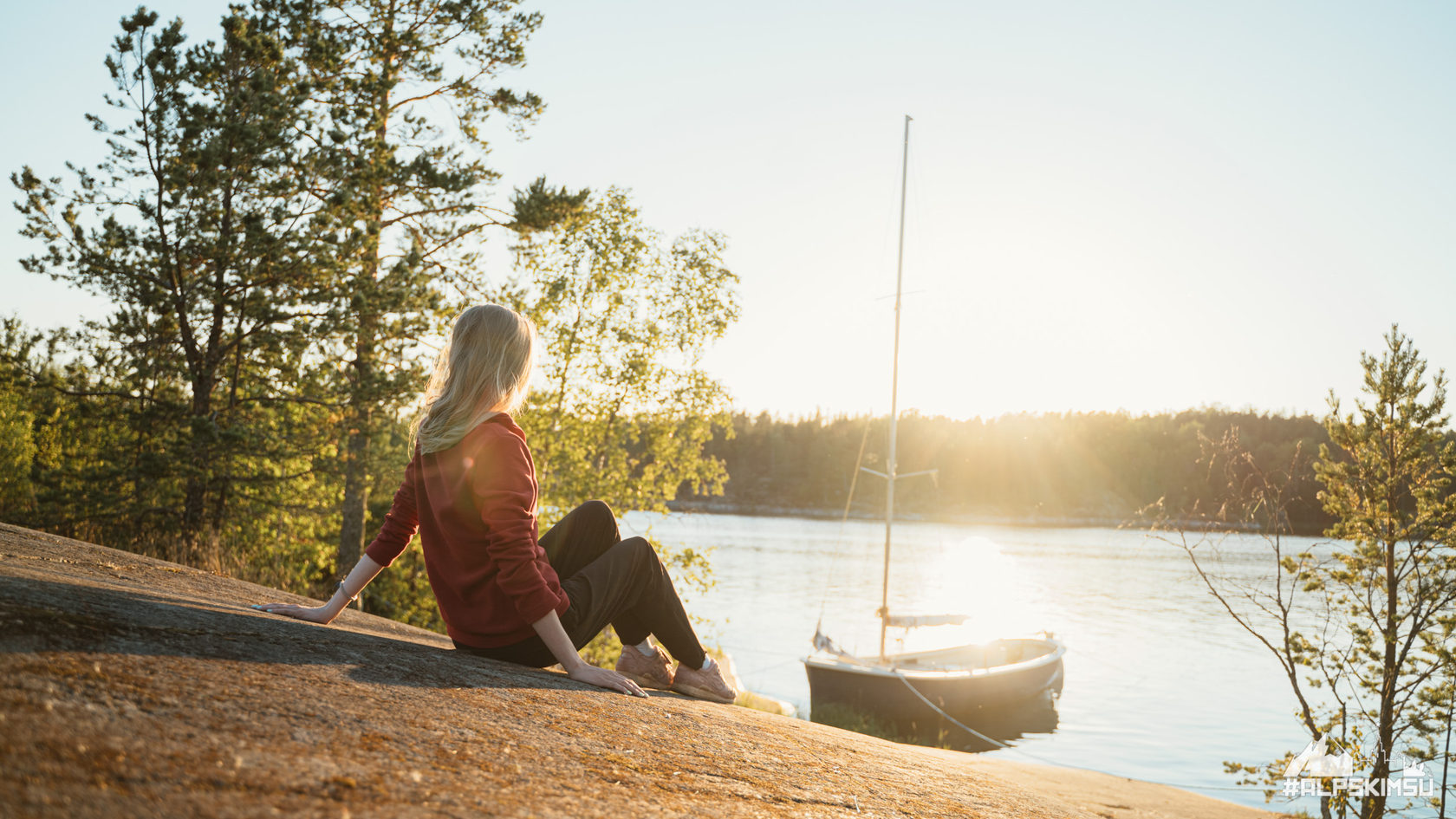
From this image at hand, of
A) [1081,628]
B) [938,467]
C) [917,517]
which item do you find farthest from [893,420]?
[917,517]

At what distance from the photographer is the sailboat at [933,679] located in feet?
53.1

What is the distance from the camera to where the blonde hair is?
2.75 metres

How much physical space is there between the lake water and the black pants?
504cm

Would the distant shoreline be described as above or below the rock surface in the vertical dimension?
below

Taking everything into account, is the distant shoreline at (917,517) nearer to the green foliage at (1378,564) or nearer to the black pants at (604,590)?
the green foliage at (1378,564)

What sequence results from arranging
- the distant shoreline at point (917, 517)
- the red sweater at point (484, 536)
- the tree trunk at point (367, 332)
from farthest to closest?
the distant shoreline at point (917, 517) < the tree trunk at point (367, 332) < the red sweater at point (484, 536)

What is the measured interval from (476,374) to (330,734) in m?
1.35

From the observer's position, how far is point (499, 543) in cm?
266

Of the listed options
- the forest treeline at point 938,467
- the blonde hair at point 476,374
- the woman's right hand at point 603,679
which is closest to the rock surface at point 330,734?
the woman's right hand at point 603,679

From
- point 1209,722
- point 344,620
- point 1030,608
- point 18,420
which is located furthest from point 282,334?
point 1030,608

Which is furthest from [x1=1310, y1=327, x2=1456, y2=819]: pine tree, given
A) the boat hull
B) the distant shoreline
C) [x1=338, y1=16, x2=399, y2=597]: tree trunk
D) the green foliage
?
the distant shoreline

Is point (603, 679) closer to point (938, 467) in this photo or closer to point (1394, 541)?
point (1394, 541)

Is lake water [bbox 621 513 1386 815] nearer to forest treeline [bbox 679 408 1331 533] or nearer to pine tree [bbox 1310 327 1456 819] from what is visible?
pine tree [bbox 1310 327 1456 819]

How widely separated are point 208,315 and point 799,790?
10.5 m
